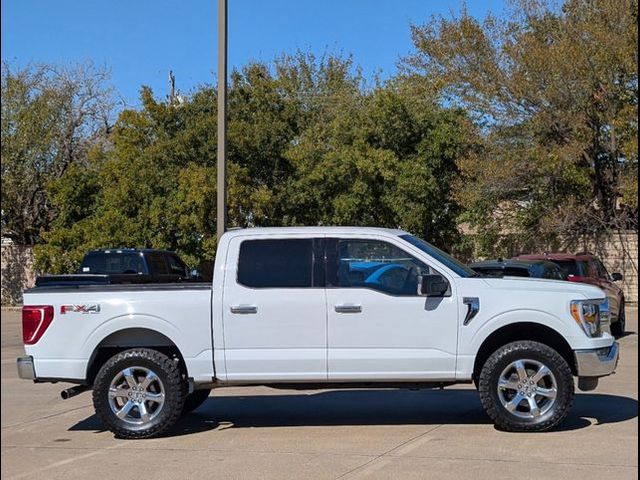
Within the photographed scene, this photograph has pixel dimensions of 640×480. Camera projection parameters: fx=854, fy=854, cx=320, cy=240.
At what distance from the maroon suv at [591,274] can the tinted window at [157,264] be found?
302 inches

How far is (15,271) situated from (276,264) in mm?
22616

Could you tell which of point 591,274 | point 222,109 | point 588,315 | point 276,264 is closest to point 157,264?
point 222,109

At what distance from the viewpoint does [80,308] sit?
8477mm

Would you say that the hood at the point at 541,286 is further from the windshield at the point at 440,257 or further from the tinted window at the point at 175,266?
the tinted window at the point at 175,266

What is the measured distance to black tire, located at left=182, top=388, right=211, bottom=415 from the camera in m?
9.84

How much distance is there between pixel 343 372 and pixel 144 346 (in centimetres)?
206

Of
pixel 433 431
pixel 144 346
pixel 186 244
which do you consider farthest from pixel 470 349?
pixel 186 244

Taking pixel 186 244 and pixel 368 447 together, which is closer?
pixel 368 447

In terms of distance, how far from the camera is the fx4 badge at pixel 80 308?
8.47 metres

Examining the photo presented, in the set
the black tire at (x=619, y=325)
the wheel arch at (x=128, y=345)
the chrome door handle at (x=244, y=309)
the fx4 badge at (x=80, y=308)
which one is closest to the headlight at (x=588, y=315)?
the chrome door handle at (x=244, y=309)

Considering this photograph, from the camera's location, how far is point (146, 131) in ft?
82.9

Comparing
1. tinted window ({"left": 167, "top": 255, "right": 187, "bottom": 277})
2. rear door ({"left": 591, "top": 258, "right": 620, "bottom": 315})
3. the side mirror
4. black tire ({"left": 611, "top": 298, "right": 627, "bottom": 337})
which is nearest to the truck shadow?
the side mirror

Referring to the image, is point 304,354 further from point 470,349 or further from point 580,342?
point 580,342

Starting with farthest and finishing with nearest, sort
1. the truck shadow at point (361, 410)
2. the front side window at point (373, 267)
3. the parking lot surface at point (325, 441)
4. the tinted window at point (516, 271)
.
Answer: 1. the tinted window at point (516, 271)
2. the truck shadow at point (361, 410)
3. the front side window at point (373, 267)
4. the parking lot surface at point (325, 441)
